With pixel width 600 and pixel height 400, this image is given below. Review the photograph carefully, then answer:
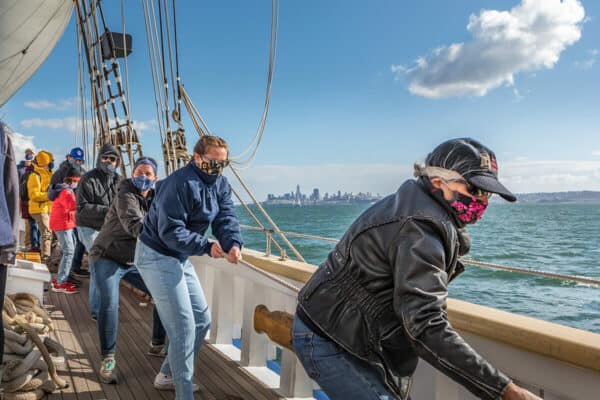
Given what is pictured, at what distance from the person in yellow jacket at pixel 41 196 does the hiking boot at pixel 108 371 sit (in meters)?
3.93

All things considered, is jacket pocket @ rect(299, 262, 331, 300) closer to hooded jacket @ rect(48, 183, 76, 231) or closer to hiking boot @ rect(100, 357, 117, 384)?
hiking boot @ rect(100, 357, 117, 384)

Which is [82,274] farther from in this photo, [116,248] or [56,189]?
[116,248]

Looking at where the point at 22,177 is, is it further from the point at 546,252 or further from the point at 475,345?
the point at 546,252

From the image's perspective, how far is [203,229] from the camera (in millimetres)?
2211

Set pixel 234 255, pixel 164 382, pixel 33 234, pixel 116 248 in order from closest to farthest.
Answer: pixel 234 255
pixel 164 382
pixel 116 248
pixel 33 234

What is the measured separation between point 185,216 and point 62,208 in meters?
3.44

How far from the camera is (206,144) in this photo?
2104 millimetres

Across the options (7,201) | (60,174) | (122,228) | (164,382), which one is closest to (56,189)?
(60,174)

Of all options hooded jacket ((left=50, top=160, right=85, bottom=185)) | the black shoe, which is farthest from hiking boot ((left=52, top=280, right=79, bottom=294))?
hooded jacket ((left=50, top=160, right=85, bottom=185))

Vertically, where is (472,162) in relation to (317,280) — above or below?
above

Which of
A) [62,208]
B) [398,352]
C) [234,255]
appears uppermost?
[62,208]

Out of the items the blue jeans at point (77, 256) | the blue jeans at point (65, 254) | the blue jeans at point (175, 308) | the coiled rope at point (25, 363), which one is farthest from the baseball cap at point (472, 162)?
the blue jeans at point (77, 256)

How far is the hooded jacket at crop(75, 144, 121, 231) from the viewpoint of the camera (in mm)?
3795

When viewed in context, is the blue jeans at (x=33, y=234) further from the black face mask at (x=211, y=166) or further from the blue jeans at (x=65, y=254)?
the black face mask at (x=211, y=166)
